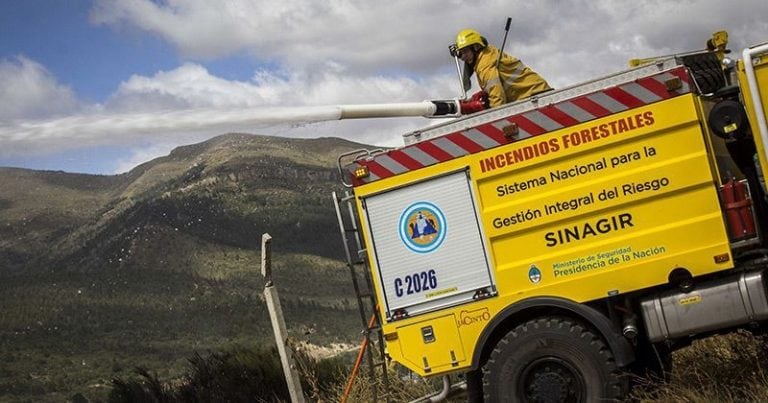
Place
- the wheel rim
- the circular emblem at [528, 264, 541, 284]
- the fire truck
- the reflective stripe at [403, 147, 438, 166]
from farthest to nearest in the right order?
the reflective stripe at [403, 147, 438, 166]
the circular emblem at [528, 264, 541, 284]
the wheel rim
the fire truck

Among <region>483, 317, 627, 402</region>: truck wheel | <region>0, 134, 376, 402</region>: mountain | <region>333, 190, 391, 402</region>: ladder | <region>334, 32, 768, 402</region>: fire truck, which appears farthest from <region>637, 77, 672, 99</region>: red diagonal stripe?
<region>0, 134, 376, 402</region>: mountain

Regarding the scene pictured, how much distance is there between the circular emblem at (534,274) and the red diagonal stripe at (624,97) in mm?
1357

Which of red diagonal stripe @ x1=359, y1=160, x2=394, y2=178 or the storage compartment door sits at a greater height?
red diagonal stripe @ x1=359, y1=160, x2=394, y2=178

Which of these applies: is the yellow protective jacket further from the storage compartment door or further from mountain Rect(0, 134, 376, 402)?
mountain Rect(0, 134, 376, 402)

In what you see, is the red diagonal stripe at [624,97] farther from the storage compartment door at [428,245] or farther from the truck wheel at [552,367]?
the truck wheel at [552,367]

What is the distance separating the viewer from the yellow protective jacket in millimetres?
9469

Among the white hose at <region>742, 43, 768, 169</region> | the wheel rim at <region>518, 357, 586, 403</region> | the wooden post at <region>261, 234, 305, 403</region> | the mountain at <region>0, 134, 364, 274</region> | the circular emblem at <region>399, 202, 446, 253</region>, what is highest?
the mountain at <region>0, 134, 364, 274</region>

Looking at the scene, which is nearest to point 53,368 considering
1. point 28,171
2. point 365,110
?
point 365,110

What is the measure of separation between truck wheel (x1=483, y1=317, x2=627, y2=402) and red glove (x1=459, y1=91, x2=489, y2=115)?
2.55 m

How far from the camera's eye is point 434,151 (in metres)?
8.14

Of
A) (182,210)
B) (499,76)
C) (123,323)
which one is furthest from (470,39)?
(182,210)

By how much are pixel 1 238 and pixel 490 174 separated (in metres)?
79.6

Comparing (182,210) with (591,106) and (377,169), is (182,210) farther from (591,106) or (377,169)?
(591,106)

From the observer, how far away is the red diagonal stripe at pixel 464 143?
26.2 ft
